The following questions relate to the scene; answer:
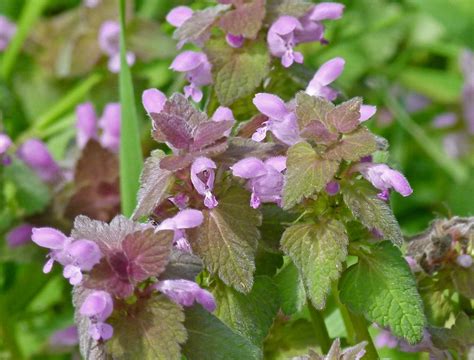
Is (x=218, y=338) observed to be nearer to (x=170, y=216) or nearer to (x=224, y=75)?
(x=170, y=216)

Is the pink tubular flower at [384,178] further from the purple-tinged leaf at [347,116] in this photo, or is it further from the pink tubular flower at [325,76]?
the pink tubular flower at [325,76]

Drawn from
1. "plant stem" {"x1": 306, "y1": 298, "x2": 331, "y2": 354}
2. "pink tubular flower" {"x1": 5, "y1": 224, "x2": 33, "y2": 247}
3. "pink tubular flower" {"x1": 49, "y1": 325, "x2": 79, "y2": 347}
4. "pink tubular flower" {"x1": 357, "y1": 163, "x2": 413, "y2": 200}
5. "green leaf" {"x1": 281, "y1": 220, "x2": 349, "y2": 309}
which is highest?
"pink tubular flower" {"x1": 357, "y1": 163, "x2": 413, "y2": 200}

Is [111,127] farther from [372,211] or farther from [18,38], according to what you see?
[372,211]

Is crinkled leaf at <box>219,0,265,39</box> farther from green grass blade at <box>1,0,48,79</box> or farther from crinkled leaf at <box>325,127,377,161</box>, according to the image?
green grass blade at <box>1,0,48,79</box>

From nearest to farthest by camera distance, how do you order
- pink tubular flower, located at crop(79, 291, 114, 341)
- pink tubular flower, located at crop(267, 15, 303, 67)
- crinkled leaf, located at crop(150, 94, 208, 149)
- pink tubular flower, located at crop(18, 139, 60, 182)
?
pink tubular flower, located at crop(79, 291, 114, 341) → crinkled leaf, located at crop(150, 94, 208, 149) → pink tubular flower, located at crop(267, 15, 303, 67) → pink tubular flower, located at crop(18, 139, 60, 182)

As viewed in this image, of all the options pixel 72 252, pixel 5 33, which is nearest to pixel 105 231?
pixel 72 252

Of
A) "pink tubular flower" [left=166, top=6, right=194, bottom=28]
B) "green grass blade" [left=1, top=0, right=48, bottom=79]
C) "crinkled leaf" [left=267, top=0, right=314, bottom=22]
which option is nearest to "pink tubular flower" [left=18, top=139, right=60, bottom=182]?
"green grass blade" [left=1, top=0, right=48, bottom=79]

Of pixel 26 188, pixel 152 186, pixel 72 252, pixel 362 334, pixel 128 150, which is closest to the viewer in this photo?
pixel 72 252
